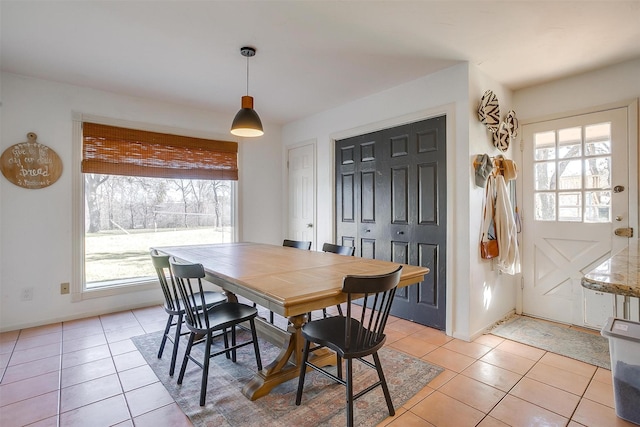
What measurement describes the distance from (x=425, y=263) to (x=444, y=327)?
612 mm

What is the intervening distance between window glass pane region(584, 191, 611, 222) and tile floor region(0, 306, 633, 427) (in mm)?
1383

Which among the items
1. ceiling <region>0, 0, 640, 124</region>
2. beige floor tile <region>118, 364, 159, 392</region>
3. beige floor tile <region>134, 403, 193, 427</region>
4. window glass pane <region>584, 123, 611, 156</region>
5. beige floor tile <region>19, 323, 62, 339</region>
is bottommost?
beige floor tile <region>134, 403, 193, 427</region>

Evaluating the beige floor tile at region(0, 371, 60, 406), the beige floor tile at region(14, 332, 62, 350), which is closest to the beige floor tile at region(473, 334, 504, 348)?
the beige floor tile at region(0, 371, 60, 406)

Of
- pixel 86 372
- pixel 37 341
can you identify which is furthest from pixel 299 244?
pixel 37 341

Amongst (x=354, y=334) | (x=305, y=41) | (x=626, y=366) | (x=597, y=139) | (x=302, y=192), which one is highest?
(x=305, y=41)

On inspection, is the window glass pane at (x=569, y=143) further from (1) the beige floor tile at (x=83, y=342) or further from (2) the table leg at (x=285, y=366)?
(1) the beige floor tile at (x=83, y=342)

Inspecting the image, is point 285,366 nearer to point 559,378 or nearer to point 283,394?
point 283,394

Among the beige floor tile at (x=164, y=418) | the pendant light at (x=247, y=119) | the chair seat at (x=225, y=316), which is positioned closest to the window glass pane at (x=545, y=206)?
the pendant light at (x=247, y=119)

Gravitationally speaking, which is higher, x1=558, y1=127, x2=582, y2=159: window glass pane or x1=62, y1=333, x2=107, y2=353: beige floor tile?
x1=558, y1=127, x2=582, y2=159: window glass pane

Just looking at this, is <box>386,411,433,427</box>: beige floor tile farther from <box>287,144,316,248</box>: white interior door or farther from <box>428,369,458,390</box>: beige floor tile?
<box>287,144,316,248</box>: white interior door

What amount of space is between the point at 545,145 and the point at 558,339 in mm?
1878

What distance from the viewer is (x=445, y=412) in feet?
5.97

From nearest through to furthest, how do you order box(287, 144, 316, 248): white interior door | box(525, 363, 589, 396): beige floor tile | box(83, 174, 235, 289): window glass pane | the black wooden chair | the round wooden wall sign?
box(525, 363, 589, 396): beige floor tile < the round wooden wall sign < the black wooden chair < box(83, 174, 235, 289): window glass pane < box(287, 144, 316, 248): white interior door

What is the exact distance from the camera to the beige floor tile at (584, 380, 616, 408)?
190 centimetres
